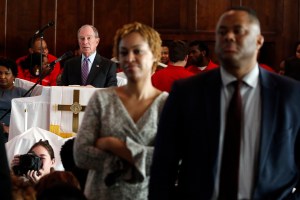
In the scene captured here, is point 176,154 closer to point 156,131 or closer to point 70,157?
point 156,131

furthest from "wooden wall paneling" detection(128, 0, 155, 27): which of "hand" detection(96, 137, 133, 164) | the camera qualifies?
"hand" detection(96, 137, 133, 164)

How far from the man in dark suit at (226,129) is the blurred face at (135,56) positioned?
23 centimetres

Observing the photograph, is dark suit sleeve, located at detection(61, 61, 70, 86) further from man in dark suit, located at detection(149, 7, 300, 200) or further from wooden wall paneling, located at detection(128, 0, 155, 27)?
man in dark suit, located at detection(149, 7, 300, 200)

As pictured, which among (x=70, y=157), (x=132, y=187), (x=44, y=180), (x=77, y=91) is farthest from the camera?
(x=77, y=91)

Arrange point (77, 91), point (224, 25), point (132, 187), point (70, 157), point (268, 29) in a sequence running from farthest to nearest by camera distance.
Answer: point (268, 29)
point (77, 91)
point (70, 157)
point (132, 187)
point (224, 25)

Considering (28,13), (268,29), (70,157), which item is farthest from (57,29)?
(70,157)

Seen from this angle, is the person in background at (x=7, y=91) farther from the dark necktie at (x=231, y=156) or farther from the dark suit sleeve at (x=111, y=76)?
the dark necktie at (x=231, y=156)

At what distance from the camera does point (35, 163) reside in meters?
5.40

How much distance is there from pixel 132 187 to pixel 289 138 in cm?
64

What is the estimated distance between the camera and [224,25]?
10.1 feet

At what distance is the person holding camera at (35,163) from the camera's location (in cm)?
524

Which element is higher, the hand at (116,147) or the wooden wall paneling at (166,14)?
the wooden wall paneling at (166,14)

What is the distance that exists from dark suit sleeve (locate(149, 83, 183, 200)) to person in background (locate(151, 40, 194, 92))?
168 inches

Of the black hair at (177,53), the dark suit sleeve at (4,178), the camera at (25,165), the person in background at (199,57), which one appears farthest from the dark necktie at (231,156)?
the person in background at (199,57)
